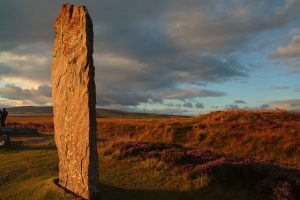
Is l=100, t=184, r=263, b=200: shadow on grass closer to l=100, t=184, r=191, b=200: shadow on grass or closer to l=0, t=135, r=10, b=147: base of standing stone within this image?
l=100, t=184, r=191, b=200: shadow on grass

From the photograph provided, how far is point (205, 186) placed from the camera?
44.5 ft

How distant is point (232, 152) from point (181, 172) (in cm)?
→ 1096

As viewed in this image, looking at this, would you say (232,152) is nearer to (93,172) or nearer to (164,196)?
(164,196)

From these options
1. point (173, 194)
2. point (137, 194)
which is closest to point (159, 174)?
point (173, 194)

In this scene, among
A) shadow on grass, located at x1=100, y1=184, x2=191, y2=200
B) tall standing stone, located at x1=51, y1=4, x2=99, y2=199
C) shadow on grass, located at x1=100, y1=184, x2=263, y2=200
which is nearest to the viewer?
tall standing stone, located at x1=51, y1=4, x2=99, y2=199

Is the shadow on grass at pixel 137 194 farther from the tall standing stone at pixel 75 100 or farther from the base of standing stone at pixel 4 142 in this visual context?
the base of standing stone at pixel 4 142

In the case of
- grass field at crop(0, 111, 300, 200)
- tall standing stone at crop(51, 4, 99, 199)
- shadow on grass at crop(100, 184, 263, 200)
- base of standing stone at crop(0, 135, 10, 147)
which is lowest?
shadow on grass at crop(100, 184, 263, 200)

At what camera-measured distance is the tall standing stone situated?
11656 mm

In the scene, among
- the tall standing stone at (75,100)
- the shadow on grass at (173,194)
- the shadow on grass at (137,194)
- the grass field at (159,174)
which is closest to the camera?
the tall standing stone at (75,100)

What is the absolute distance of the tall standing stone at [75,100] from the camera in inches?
459

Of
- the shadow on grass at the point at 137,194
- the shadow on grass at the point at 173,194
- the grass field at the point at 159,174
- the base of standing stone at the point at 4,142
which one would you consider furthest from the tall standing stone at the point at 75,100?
the base of standing stone at the point at 4,142

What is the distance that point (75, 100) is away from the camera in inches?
481

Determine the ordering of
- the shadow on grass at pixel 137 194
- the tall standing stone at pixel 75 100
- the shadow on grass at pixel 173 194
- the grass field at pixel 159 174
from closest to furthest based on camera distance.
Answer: the tall standing stone at pixel 75 100 < the shadow on grass at pixel 137 194 < the shadow on grass at pixel 173 194 < the grass field at pixel 159 174

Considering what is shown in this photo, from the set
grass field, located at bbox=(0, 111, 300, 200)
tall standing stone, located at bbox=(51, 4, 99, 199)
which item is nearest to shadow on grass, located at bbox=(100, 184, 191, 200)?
grass field, located at bbox=(0, 111, 300, 200)
